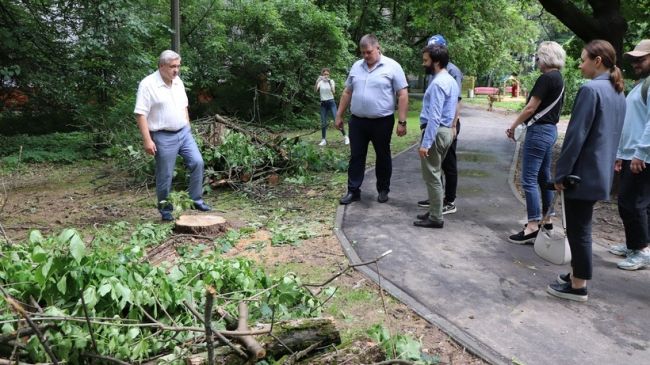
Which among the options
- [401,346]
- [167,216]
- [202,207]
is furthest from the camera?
[202,207]

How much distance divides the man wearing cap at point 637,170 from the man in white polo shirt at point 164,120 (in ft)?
14.9

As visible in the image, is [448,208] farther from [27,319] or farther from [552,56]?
[27,319]

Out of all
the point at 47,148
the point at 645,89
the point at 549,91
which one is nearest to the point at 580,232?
the point at 549,91

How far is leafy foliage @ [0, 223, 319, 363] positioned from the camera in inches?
113

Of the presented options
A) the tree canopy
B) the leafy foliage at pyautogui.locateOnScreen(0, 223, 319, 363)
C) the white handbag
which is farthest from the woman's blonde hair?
the tree canopy

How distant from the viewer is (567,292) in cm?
424

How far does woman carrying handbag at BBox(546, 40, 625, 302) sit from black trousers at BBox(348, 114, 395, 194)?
2.90 m

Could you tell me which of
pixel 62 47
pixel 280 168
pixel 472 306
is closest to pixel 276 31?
pixel 62 47

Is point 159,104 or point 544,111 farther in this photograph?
point 159,104

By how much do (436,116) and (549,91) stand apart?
1.07 meters

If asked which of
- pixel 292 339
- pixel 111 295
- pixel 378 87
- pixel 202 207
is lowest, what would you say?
pixel 202 207

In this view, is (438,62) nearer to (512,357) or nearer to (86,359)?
(512,357)

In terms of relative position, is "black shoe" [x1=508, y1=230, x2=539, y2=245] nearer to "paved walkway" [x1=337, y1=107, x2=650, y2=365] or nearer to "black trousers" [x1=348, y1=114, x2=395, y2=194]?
"paved walkway" [x1=337, y1=107, x2=650, y2=365]

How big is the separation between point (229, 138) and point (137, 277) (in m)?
5.25
